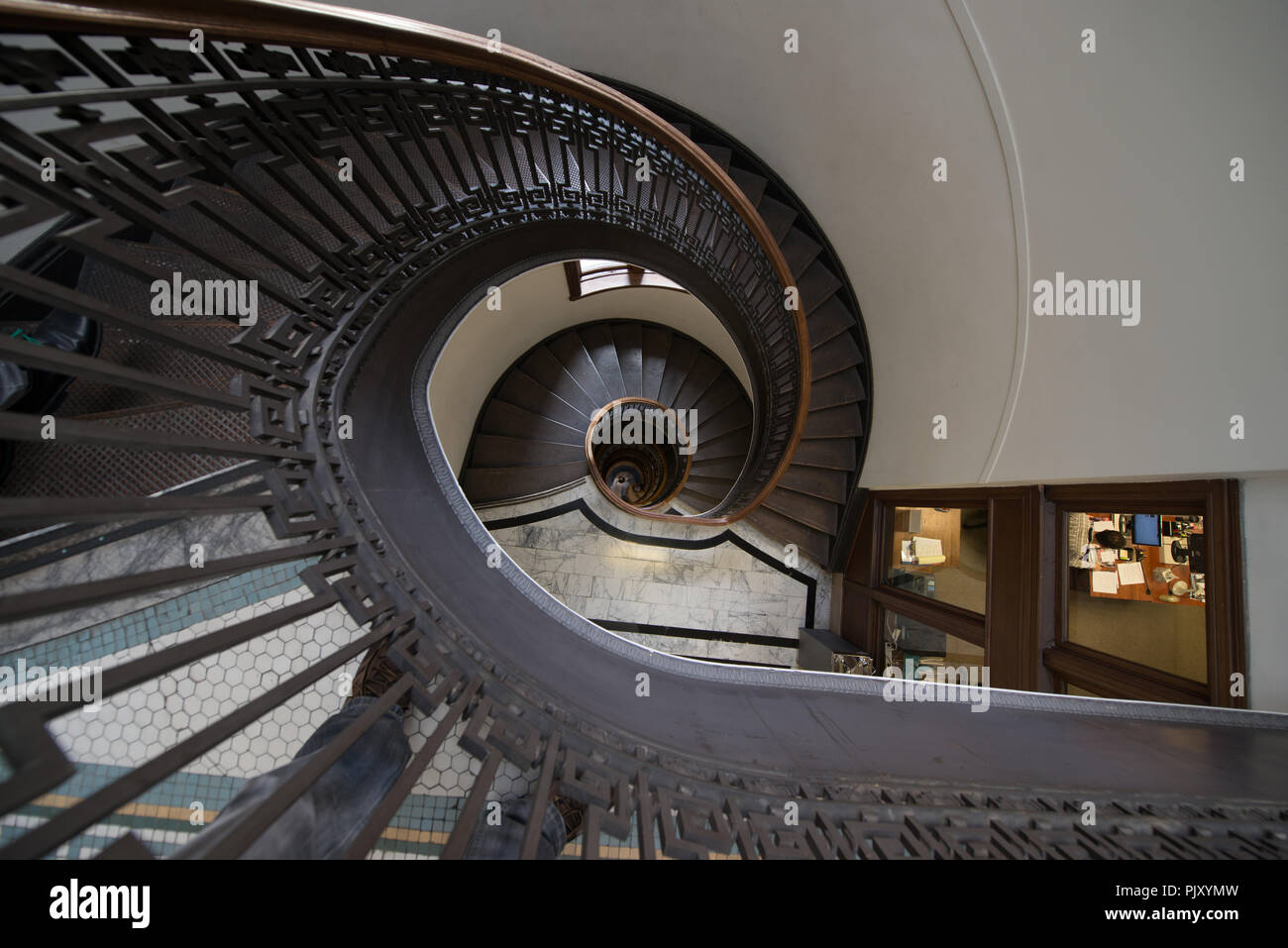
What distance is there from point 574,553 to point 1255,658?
16.8ft

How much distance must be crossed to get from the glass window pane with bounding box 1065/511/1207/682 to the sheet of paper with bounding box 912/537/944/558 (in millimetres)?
1252

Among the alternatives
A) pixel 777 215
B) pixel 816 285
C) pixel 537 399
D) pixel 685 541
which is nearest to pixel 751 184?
pixel 777 215

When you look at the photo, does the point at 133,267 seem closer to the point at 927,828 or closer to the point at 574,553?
the point at 927,828

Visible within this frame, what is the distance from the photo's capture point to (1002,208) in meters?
3.12

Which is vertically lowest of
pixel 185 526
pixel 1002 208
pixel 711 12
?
pixel 185 526

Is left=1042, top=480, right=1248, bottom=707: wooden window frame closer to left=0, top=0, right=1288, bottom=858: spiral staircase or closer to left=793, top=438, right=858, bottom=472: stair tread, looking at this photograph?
left=0, top=0, right=1288, bottom=858: spiral staircase

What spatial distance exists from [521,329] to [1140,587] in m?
6.02

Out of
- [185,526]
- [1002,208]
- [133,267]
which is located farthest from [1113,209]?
[185,526]

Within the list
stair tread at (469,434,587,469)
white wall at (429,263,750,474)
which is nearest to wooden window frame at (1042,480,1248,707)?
white wall at (429,263,750,474)

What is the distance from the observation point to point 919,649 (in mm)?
4695

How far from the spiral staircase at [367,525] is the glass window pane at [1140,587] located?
0.64 metres

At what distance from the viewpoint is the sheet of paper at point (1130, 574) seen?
9.86 feet

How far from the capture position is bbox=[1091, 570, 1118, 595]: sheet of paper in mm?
3145

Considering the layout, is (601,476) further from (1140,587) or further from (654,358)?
(1140,587)
